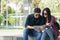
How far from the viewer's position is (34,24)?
663 cm

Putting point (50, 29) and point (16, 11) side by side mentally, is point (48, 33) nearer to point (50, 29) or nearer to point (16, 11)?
point (50, 29)

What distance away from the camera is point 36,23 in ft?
21.7

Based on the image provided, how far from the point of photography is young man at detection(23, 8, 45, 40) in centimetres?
645

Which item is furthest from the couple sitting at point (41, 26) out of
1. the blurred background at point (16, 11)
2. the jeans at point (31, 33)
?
the blurred background at point (16, 11)

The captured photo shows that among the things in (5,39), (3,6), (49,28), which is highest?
(3,6)

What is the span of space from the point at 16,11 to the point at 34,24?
2227 mm

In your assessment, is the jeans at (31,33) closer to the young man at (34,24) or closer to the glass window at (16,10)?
the young man at (34,24)

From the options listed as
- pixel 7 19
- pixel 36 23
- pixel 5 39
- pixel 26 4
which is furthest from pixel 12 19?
pixel 36 23

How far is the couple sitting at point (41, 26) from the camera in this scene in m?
6.30

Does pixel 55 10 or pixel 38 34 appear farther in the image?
pixel 55 10

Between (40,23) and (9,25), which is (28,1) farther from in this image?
(40,23)

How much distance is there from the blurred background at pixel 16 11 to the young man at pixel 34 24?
76.7 inches

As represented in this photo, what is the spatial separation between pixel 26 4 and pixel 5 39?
1801mm

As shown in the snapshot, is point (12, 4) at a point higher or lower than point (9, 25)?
higher
